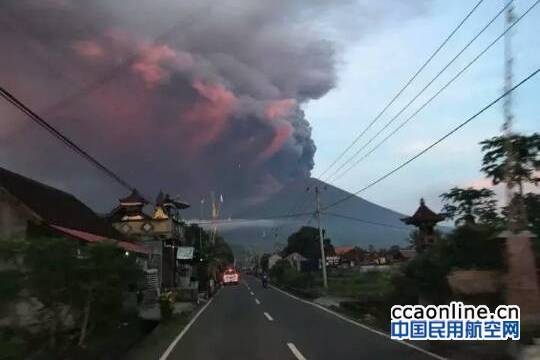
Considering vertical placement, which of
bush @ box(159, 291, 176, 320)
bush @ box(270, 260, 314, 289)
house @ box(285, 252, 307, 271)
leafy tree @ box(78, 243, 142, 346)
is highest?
house @ box(285, 252, 307, 271)

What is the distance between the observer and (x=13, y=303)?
44.3 feet

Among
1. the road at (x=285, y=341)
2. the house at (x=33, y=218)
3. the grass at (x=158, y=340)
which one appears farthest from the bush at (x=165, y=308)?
the house at (x=33, y=218)

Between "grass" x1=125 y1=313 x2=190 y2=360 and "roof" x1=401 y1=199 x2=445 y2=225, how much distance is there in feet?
57.0

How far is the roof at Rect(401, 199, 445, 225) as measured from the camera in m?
40.2

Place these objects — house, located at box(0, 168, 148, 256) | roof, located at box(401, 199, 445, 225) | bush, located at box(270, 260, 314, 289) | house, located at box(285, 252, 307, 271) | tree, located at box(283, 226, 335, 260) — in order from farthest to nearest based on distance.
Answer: tree, located at box(283, 226, 335, 260), house, located at box(285, 252, 307, 271), bush, located at box(270, 260, 314, 289), roof, located at box(401, 199, 445, 225), house, located at box(0, 168, 148, 256)

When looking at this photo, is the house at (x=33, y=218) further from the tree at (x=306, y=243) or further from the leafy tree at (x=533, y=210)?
the tree at (x=306, y=243)

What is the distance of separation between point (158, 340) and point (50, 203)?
10313 millimetres

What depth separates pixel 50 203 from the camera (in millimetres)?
28453

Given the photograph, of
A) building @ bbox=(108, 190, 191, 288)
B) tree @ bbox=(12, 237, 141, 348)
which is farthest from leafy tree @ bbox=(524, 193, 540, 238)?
building @ bbox=(108, 190, 191, 288)

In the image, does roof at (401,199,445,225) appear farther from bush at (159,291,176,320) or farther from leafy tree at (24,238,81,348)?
leafy tree at (24,238,81,348)

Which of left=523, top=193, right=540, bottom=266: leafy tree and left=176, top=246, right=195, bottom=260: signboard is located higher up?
left=176, top=246, right=195, bottom=260: signboard

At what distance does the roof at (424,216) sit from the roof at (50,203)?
62.7 ft

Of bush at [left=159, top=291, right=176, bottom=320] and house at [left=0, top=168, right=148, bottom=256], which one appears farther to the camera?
bush at [left=159, top=291, right=176, bottom=320]

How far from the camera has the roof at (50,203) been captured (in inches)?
941
